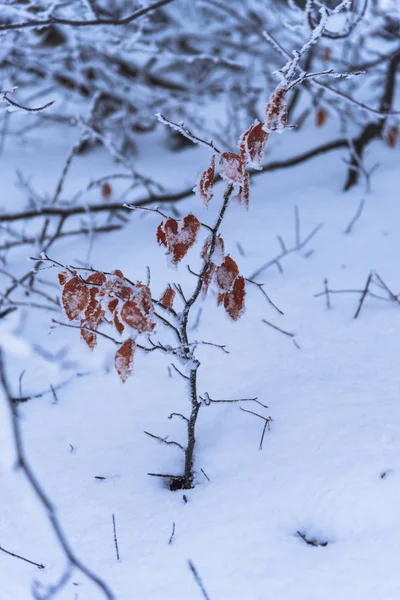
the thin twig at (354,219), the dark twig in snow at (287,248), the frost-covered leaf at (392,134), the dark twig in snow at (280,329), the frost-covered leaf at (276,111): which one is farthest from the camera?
Answer: the frost-covered leaf at (392,134)

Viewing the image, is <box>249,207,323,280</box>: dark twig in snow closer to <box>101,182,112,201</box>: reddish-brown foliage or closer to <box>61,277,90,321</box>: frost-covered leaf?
<box>101,182,112,201</box>: reddish-brown foliage

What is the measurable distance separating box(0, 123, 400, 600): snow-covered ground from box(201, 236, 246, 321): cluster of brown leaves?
4.9 inches

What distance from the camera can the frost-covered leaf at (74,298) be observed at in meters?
1.45

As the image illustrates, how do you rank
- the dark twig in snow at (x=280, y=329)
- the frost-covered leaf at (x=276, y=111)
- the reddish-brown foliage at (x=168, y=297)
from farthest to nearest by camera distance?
the dark twig in snow at (x=280, y=329) → the reddish-brown foliage at (x=168, y=297) → the frost-covered leaf at (x=276, y=111)

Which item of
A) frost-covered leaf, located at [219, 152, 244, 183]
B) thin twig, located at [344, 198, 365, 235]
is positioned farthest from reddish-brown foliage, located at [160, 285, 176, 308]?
thin twig, located at [344, 198, 365, 235]

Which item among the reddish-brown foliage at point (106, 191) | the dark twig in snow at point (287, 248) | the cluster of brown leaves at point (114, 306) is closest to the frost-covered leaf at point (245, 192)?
the cluster of brown leaves at point (114, 306)

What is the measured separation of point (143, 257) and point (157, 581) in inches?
65.4

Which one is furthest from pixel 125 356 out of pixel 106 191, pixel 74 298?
pixel 106 191

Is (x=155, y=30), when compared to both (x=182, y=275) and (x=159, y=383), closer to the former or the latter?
(x=182, y=275)

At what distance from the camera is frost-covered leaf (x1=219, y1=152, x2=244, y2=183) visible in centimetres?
130

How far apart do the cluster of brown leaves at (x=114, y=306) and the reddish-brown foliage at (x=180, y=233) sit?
4.6 inches

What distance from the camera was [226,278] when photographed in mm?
1462

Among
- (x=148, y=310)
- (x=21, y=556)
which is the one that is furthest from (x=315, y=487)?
(x=21, y=556)

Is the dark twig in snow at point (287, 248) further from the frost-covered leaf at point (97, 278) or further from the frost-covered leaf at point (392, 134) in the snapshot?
the frost-covered leaf at point (97, 278)
